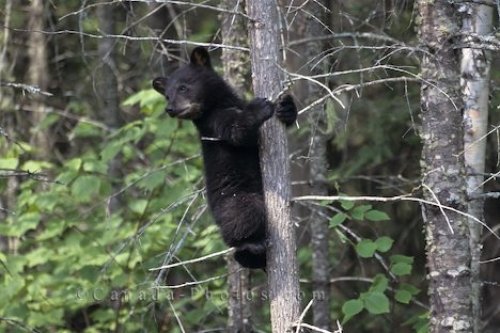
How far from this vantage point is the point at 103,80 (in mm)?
10164

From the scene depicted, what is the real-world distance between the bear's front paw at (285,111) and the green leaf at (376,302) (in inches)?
77.0

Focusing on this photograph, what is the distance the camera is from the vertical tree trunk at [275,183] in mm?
4680

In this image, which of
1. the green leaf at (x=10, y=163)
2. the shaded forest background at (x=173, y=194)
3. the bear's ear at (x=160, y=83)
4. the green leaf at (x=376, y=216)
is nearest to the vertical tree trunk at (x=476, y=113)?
the shaded forest background at (x=173, y=194)

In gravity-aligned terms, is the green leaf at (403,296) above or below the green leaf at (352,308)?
above

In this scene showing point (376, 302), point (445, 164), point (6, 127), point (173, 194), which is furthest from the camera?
point (6, 127)

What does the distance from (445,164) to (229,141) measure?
1401mm

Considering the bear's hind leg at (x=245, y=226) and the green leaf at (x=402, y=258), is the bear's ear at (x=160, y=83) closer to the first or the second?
the bear's hind leg at (x=245, y=226)

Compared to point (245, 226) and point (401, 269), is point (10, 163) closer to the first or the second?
point (245, 226)

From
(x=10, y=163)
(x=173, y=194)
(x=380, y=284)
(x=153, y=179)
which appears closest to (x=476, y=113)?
(x=380, y=284)

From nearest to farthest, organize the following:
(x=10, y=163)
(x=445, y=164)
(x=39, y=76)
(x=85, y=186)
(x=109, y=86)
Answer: (x=445, y=164) < (x=85, y=186) < (x=10, y=163) < (x=109, y=86) < (x=39, y=76)

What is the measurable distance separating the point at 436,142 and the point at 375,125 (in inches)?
139

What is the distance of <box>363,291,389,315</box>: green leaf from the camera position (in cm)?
608

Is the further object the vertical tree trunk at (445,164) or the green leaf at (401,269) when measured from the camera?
the green leaf at (401,269)

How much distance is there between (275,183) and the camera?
4676mm
